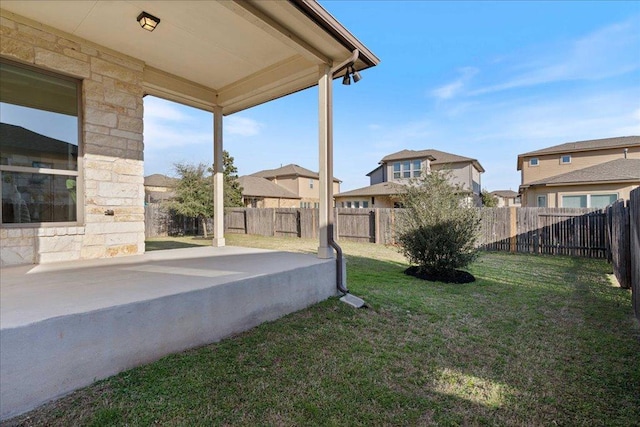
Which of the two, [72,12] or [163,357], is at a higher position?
[72,12]

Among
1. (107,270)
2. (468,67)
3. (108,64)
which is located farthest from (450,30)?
(107,270)

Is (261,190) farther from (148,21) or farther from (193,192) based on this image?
(148,21)

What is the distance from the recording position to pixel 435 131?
74.4 ft

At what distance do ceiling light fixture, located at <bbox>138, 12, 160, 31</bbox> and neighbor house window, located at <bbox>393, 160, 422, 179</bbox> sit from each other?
768 inches

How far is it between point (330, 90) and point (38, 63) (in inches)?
147

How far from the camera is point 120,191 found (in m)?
4.57

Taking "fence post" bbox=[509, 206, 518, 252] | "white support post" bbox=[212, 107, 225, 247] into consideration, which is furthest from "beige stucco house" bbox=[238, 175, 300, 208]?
"fence post" bbox=[509, 206, 518, 252]

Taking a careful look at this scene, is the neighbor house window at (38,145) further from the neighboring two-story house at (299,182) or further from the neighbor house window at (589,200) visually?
the neighboring two-story house at (299,182)

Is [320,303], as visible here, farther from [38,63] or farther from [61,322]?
[38,63]

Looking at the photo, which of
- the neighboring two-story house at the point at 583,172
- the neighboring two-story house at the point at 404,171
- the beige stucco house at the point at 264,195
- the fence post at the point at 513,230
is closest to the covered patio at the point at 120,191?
the fence post at the point at 513,230

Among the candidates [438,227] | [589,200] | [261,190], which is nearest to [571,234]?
[438,227]

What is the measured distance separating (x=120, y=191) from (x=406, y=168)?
66.0 ft

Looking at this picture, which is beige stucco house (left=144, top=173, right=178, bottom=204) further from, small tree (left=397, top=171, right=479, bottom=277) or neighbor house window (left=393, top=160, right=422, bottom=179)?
neighbor house window (left=393, top=160, right=422, bottom=179)

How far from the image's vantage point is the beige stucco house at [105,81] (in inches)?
141
